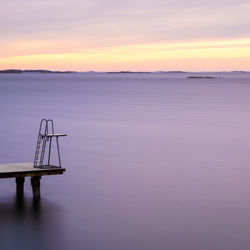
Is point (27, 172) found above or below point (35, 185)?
above

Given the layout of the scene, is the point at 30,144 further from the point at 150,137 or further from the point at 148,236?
the point at 148,236

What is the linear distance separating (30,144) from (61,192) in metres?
11.8

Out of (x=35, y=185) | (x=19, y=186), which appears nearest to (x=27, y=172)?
(x=35, y=185)

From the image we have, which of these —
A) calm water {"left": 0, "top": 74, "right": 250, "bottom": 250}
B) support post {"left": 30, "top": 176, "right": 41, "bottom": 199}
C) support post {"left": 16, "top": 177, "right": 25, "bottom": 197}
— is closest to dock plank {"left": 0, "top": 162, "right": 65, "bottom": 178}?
support post {"left": 30, "top": 176, "right": 41, "bottom": 199}

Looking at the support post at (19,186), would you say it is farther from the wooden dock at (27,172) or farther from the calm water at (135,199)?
the calm water at (135,199)

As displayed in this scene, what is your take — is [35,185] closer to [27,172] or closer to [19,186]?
[19,186]

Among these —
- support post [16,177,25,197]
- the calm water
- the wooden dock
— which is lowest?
the calm water

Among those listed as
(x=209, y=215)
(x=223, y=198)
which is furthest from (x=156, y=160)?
(x=209, y=215)

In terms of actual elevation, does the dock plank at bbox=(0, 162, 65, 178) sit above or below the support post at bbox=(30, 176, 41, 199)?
above

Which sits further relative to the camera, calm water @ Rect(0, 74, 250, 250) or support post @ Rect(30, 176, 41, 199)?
support post @ Rect(30, 176, 41, 199)

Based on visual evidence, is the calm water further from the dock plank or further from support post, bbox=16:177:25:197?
the dock plank

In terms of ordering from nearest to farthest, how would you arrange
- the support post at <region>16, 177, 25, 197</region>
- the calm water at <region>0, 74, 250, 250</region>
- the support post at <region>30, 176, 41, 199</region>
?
the calm water at <region>0, 74, 250, 250</region>, the support post at <region>30, 176, 41, 199</region>, the support post at <region>16, 177, 25, 197</region>

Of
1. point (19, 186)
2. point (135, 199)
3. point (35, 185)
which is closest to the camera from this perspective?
point (35, 185)

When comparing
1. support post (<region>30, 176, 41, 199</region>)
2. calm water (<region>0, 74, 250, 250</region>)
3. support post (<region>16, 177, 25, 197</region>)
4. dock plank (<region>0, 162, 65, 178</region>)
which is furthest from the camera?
support post (<region>16, 177, 25, 197</region>)
